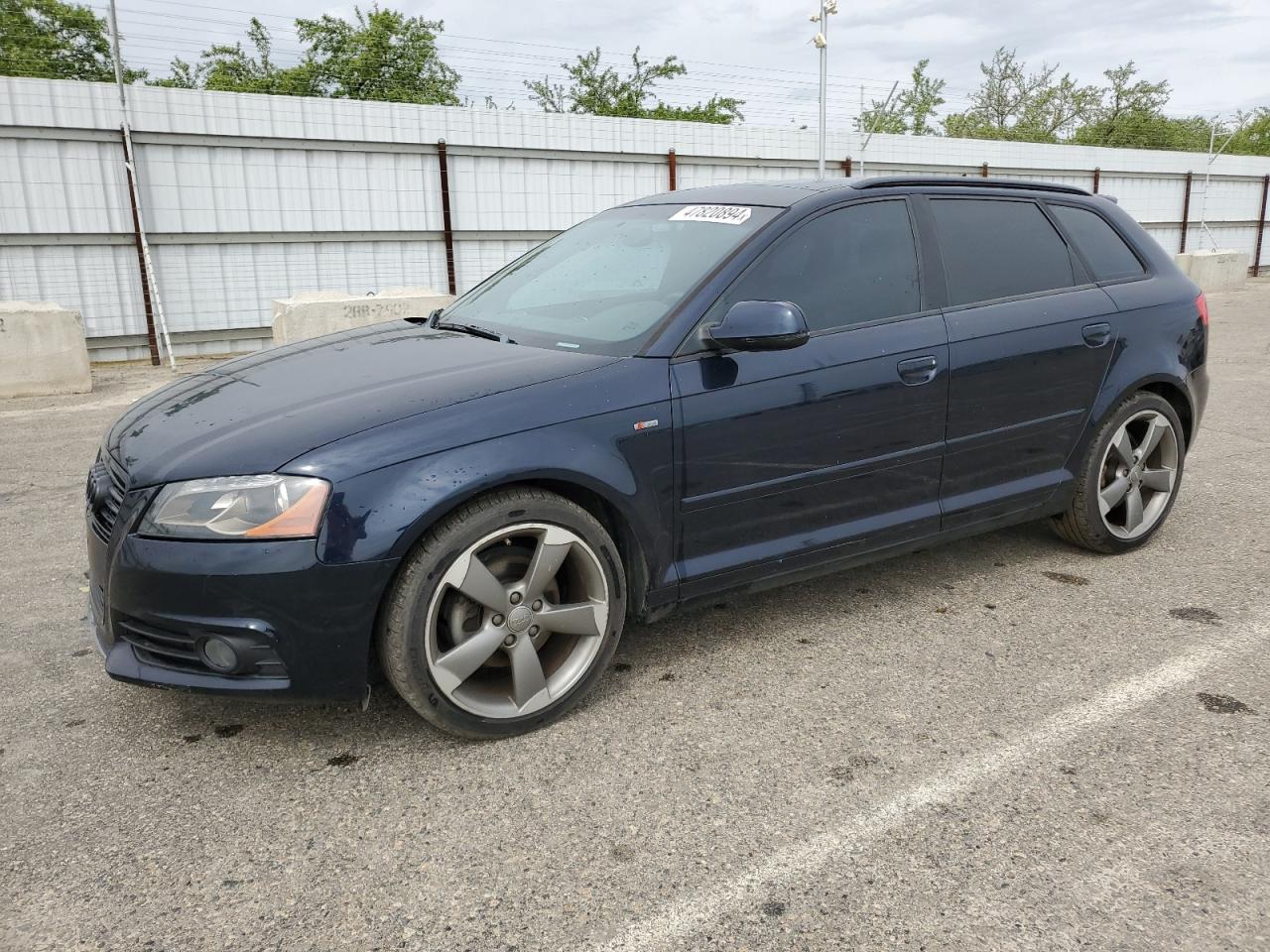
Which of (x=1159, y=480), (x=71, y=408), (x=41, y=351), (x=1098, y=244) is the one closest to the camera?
(x=1098, y=244)

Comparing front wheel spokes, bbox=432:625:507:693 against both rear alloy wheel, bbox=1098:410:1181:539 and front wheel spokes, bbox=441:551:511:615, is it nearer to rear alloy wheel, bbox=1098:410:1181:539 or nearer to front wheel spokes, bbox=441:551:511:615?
front wheel spokes, bbox=441:551:511:615

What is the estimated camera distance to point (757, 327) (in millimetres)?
2879

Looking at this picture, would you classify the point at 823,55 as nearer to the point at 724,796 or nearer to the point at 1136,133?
the point at 724,796

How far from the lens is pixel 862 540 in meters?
3.40

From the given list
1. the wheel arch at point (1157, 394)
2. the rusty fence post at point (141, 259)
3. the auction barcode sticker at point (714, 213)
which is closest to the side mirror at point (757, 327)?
the auction barcode sticker at point (714, 213)

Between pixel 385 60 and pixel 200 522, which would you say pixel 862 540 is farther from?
pixel 385 60

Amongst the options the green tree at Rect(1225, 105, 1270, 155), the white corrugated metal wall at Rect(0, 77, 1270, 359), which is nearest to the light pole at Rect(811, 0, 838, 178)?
the white corrugated metal wall at Rect(0, 77, 1270, 359)

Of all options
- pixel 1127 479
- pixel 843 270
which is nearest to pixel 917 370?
pixel 843 270

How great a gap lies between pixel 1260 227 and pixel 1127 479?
27448 millimetres

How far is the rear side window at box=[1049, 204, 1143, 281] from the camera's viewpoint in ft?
13.4

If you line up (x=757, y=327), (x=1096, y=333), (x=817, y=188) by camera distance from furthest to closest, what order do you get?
1. (x=1096, y=333)
2. (x=817, y=188)
3. (x=757, y=327)

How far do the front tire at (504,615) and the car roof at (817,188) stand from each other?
143 cm

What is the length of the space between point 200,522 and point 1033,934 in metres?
2.10

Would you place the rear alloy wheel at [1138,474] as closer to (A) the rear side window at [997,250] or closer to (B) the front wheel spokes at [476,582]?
(A) the rear side window at [997,250]
